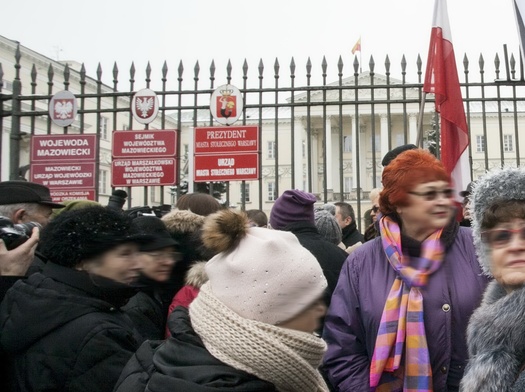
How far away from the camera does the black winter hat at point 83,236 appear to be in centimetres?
223

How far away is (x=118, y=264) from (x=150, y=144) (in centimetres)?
564

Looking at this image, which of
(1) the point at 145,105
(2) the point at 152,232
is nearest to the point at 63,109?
(1) the point at 145,105

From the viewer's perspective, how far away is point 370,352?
249 cm

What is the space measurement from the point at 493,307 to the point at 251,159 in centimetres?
611

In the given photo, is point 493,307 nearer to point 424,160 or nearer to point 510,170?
point 510,170

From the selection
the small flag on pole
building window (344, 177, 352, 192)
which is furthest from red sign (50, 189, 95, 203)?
building window (344, 177, 352, 192)

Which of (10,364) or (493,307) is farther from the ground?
(493,307)

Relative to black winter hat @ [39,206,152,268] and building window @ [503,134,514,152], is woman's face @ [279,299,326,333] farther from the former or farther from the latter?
building window @ [503,134,514,152]

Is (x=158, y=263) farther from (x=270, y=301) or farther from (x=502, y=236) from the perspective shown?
(x=502, y=236)

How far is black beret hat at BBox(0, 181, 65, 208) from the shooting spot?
3332mm

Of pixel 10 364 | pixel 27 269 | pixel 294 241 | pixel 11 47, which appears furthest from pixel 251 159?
pixel 11 47

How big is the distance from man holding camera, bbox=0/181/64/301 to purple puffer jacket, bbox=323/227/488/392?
4.72ft

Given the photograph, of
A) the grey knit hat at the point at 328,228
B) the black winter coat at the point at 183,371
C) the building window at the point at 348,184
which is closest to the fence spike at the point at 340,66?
the grey knit hat at the point at 328,228

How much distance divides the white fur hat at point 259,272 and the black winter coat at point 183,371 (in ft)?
0.46
